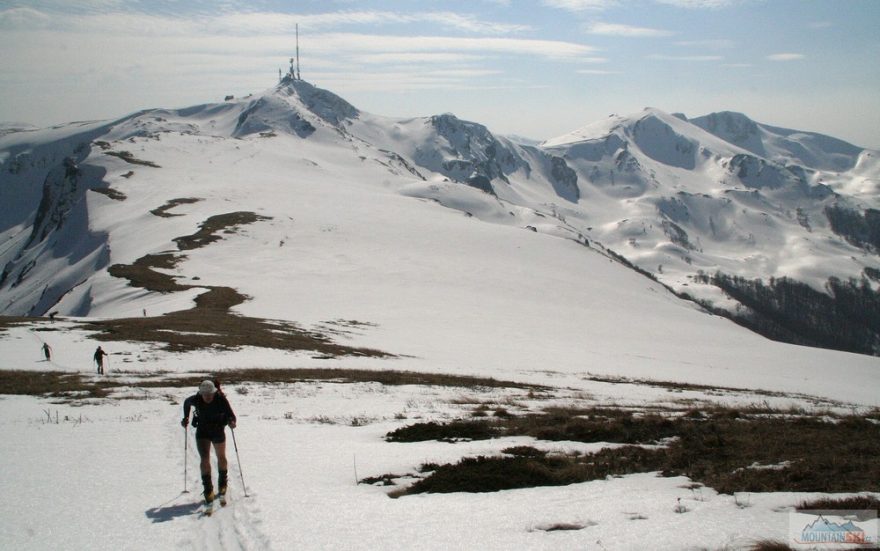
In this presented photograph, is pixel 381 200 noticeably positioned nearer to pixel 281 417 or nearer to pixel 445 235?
pixel 445 235

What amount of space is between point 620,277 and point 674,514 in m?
112

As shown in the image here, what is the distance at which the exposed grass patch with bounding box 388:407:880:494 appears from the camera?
13273 millimetres

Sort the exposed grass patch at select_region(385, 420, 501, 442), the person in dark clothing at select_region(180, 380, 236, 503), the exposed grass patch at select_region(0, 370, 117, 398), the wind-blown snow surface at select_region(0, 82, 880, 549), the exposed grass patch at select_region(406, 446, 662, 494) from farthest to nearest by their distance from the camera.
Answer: the exposed grass patch at select_region(0, 370, 117, 398) < the exposed grass patch at select_region(385, 420, 501, 442) < the exposed grass patch at select_region(406, 446, 662, 494) < the person in dark clothing at select_region(180, 380, 236, 503) < the wind-blown snow surface at select_region(0, 82, 880, 549)

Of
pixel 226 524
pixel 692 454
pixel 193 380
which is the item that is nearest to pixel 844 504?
pixel 692 454

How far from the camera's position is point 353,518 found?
1150cm

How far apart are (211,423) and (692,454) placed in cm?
1260

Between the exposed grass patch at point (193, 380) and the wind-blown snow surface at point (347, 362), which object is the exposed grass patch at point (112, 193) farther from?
the exposed grass patch at point (193, 380)

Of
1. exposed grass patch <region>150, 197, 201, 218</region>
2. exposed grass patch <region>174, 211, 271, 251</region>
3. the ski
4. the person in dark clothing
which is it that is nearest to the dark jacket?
the person in dark clothing

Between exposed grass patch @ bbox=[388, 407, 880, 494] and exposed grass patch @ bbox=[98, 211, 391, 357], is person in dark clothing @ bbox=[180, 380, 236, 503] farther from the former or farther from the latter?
exposed grass patch @ bbox=[98, 211, 391, 357]

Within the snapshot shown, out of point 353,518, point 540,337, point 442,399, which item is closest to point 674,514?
point 353,518

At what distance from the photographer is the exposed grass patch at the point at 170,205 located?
120 metres

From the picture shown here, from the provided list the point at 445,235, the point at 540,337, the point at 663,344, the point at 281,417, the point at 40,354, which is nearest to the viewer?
the point at 281,417

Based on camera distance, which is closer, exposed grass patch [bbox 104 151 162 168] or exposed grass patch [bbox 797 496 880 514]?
exposed grass patch [bbox 797 496 880 514]

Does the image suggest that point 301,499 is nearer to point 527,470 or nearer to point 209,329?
point 527,470
